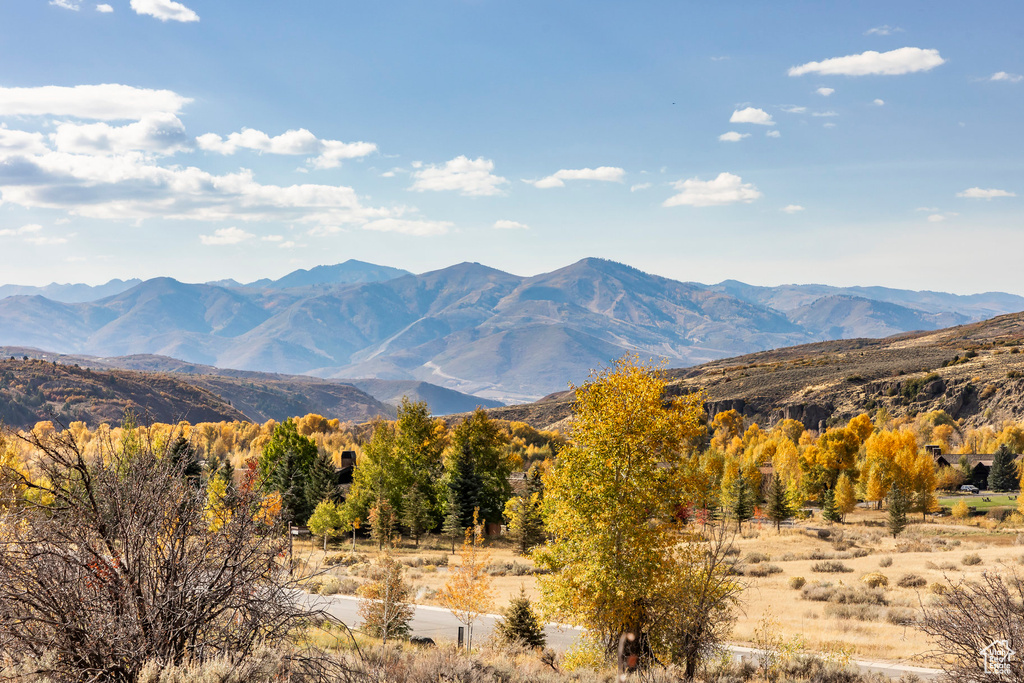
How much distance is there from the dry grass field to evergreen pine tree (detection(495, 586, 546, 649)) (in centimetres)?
349

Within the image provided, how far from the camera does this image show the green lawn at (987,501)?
72250mm

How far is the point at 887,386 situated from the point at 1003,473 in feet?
193

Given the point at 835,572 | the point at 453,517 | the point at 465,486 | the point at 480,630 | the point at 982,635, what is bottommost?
the point at 835,572

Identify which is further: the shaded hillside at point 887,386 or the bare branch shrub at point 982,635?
the shaded hillside at point 887,386

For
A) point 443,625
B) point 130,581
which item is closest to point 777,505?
point 443,625

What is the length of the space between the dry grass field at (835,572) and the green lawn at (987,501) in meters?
9.25

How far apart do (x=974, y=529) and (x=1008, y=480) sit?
34260 mm

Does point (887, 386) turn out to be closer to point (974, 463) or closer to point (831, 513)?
point (974, 463)

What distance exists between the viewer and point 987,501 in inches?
2975

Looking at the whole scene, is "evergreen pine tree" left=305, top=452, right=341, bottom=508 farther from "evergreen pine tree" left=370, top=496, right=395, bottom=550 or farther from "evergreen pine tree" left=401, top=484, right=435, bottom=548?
"evergreen pine tree" left=401, top=484, right=435, bottom=548

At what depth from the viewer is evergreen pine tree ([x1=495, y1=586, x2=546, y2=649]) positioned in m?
19.4

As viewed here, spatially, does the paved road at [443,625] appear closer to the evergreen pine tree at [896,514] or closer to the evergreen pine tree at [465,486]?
the evergreen pine tree at [465,486]

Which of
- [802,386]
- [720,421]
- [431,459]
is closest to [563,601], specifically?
[431,459]

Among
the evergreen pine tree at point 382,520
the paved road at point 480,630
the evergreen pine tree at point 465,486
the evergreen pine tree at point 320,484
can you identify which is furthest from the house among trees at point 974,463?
→ the paved road at point 480,630
